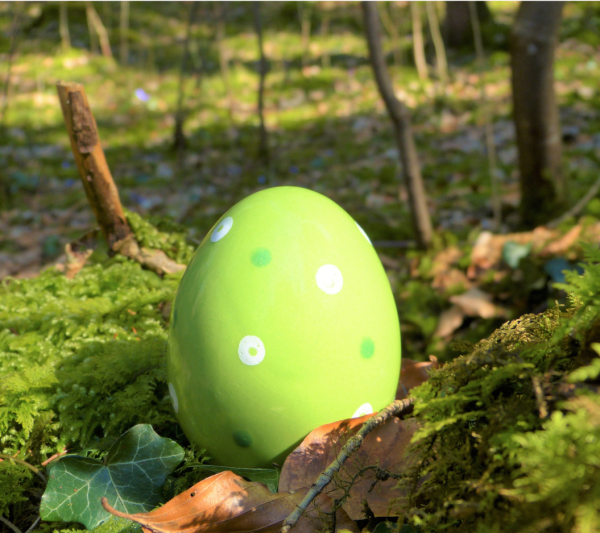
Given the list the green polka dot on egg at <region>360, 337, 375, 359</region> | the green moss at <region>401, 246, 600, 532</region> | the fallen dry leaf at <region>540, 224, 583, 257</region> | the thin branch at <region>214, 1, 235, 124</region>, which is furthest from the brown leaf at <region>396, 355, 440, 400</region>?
the thin branch at <region>214, 1, 235, 124</region>

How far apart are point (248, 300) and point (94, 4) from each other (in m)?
12.6

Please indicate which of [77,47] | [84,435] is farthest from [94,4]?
[84,435]

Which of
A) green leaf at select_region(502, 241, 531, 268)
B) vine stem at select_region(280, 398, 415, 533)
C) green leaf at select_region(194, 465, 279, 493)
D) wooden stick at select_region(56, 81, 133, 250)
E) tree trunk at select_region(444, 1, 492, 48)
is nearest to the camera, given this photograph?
vine stem at select_region(280, 398, 415, 533)

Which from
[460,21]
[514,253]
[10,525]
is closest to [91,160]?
[10,525]

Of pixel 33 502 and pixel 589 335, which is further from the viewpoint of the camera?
pixel 33 502

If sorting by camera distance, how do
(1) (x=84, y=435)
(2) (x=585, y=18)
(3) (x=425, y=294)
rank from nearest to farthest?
(1) (x=84, y=435) → (3) (x=425, y=294) → (2) (x=585, y=18)

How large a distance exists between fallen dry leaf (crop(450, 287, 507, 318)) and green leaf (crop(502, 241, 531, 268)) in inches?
11.0

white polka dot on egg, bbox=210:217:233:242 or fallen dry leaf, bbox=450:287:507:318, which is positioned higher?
white polka dot on egg, bbox=210:217:233:242

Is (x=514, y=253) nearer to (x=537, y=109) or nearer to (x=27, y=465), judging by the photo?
(x=537, y=109)

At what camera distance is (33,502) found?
4.53ft

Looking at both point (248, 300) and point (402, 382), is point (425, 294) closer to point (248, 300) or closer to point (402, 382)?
point (402, 382)

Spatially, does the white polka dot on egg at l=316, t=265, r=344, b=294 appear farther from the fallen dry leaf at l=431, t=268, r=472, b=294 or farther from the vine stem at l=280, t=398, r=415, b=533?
the fallen dry leaf at l=431, t=268, r=472, b=294

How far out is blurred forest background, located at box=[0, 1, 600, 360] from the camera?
371 centimetres

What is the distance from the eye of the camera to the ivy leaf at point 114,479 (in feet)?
3.96
